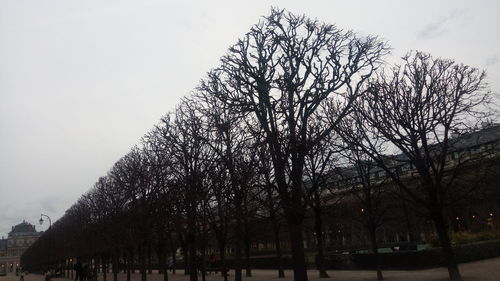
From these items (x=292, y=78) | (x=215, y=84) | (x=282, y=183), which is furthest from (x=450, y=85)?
(x=215, y=84)

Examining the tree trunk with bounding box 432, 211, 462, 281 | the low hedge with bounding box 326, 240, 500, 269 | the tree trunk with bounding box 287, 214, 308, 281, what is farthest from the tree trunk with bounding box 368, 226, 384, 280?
the tree trunk with bounding box 287, 214, 308, 281

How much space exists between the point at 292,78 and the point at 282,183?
525cm

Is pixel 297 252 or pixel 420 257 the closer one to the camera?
pixel 297 252

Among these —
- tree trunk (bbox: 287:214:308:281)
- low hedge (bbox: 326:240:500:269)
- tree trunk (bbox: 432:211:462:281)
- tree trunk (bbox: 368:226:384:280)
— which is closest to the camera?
tree trunk (bbox: 287:214:308:281)

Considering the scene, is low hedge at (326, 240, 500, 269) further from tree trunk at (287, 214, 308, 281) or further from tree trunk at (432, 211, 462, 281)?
tree trunk at (287, 214, 308, 281)

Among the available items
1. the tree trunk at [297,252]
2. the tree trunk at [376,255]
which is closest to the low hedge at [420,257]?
the tree trunk at [376,255]

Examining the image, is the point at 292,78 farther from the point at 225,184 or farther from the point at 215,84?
the point at 225,184

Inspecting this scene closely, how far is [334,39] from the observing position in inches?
990

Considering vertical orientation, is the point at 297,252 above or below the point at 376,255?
above

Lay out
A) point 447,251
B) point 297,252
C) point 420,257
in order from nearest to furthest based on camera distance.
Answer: point 297,252
point 447,251
point 420,257

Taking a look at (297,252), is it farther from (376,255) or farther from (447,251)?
(376,255)

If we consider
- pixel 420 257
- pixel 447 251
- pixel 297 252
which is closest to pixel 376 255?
pixel 420 257

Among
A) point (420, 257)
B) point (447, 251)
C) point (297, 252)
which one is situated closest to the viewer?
point (297, 252)

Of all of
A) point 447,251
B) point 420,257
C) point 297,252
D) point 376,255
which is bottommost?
point 420,257
